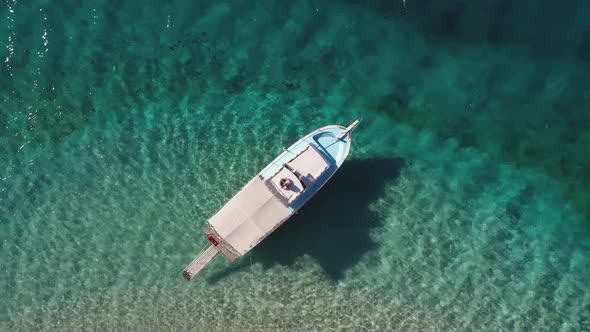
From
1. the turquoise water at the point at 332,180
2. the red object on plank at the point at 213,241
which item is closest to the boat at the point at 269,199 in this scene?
the red object on plank at the point at 213,241

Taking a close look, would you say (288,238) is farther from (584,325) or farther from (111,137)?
(584,325)

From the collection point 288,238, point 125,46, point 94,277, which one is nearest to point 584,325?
point 288,238

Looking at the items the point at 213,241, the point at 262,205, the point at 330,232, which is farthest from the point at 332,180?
the point at 213,241

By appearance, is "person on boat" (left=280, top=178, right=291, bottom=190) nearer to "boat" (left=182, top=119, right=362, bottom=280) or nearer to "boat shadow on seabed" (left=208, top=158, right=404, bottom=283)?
"boat" (left=182, top=119, right=362, bottom=280)

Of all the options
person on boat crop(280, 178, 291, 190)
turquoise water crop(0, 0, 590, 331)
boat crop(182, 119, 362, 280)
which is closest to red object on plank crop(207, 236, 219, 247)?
boat crop(182, 119, 362, 280)

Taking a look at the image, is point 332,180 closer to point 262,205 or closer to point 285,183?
point 285,183

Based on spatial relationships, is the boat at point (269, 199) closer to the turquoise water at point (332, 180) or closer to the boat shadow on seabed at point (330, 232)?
the boat shadow on seabed at point (330, 232)
